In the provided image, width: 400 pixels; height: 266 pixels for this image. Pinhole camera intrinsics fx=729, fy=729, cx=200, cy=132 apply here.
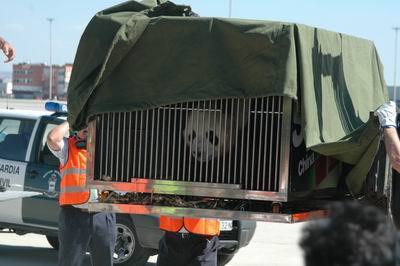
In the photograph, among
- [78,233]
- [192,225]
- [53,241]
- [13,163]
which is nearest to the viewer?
[192,225]

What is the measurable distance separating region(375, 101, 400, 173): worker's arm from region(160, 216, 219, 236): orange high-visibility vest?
1.24m

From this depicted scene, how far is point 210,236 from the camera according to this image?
15.3 ft

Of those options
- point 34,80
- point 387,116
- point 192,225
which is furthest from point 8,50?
point 34,80

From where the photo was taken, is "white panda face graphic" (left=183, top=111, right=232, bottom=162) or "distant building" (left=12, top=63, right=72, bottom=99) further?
"distant building" (left=12, top=63, right=72, bottom=99)

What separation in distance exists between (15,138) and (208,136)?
18.1 ft

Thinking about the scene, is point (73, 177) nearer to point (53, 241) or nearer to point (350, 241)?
point (53, 241)

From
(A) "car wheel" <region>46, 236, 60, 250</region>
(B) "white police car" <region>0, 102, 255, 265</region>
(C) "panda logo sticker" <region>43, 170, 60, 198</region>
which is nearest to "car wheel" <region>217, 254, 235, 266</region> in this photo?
(B) "white police car" <region>0, 102, 255, 265</region>

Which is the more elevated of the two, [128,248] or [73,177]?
[73,177]

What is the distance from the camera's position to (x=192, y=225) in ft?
15.0

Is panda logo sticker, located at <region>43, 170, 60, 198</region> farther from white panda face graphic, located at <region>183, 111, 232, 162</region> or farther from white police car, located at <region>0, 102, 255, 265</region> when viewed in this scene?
white panda face graphic, located at <region>183, 111, 232, 162</region>

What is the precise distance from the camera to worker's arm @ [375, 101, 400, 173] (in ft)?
12.3

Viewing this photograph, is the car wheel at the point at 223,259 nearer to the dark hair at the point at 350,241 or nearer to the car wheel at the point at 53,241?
the car wheel at the point at 53,241

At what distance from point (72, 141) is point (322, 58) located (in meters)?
2.65

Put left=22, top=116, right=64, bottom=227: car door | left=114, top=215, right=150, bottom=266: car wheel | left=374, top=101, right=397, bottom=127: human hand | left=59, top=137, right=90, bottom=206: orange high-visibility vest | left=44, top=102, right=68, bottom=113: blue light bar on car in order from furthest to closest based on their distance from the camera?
left=44, top=102, right=68, bottom=113: blue light bar on car → left=22, top=116, right=64, bottom=227: car door → left=114, top=215, right=150, bottom=266: car wheel → left=59, top=137, right=90, bottom=206: orange high-visibility vest → left=374, top=101, right=397, bottom=127: human hand
